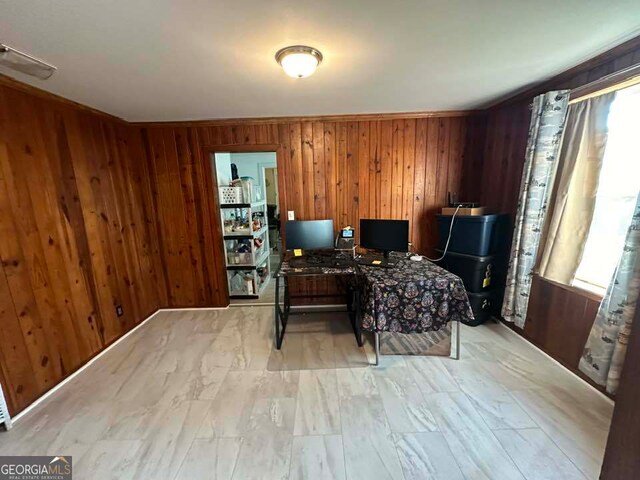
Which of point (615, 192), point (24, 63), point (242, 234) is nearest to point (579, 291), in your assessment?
point (615, 192)

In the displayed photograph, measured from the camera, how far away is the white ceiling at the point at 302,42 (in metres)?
1.16

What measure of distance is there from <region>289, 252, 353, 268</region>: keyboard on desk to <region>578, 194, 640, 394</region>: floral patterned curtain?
71.3 inches

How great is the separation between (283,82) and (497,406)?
9.34 ft

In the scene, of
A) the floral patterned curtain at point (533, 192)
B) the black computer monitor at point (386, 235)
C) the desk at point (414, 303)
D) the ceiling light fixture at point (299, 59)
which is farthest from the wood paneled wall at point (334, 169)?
the ceiling light fixture at point (299, 59)

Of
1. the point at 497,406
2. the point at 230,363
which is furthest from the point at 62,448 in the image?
the point at 497,406

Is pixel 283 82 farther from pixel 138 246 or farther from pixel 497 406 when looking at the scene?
pixel 497 406

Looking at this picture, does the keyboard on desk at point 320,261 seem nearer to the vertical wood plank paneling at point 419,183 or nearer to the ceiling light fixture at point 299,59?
the vertical wood plank paneling at point 419,183

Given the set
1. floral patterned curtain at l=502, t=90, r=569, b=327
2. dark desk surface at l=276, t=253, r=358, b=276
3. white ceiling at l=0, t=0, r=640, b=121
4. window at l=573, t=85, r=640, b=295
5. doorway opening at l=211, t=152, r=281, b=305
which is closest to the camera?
white ceiling at l=0, t=0, r=640, b=121

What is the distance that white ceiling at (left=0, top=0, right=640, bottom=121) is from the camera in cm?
116

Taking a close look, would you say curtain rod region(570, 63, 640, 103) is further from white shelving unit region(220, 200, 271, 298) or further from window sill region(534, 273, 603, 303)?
white shelving unit region(220, 200, 271, 298)

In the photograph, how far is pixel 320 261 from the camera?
8.53 ft

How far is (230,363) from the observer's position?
7.38 feet

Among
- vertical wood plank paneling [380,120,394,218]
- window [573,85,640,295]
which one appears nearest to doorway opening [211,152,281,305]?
vertical wood plank paneling [380,120,394,218]

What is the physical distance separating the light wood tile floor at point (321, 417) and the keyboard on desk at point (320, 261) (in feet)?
2.66
